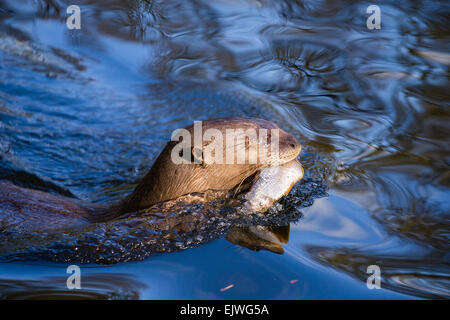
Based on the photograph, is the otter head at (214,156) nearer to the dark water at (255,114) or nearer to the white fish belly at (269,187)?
the white fish belly at (269,187)

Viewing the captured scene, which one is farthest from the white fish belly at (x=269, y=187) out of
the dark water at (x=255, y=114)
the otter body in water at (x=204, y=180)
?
the dark water at (x=255, y=114)

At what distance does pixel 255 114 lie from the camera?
17.8 ft

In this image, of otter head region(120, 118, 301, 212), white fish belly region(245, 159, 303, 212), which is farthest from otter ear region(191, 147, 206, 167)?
white fish belly region(245, 159, 303, 212)

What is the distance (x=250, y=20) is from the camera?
7.21 m

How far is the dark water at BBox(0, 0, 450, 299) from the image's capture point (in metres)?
2.88

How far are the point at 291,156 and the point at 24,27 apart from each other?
5.36 meters

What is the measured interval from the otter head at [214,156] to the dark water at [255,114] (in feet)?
1.42

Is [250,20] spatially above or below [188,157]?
above

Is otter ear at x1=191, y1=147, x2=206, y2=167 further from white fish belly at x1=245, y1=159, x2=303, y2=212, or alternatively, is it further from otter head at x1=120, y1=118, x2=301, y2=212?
white fish belly at x1=245, y1=159, x2=303, y2=212

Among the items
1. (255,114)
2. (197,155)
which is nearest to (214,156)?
(197,155)

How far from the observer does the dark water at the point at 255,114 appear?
2.88 m
